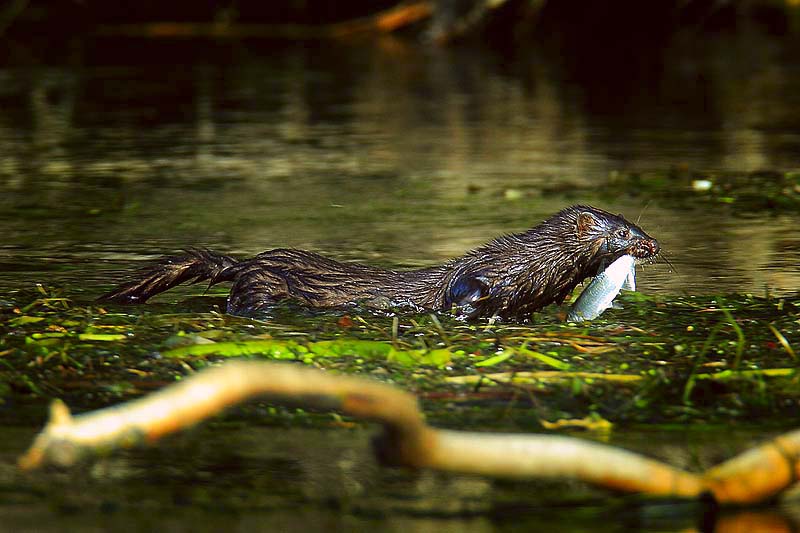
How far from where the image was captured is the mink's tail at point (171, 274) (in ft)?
26.9

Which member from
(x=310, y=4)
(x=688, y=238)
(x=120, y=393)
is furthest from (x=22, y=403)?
(x=310, y=4)

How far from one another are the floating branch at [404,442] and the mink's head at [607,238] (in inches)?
121

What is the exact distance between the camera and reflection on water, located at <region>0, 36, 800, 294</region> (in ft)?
34.9

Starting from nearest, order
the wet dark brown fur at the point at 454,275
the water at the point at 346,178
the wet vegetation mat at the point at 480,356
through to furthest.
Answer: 1. the water at the point at 346,178
2. the wet vegetation mat at the point at 480,356
3. the wet dark brown fur at the point at 454,275

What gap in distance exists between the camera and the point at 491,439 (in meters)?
4.67

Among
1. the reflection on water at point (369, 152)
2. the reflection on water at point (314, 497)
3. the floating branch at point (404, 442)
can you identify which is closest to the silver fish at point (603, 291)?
the reflection on water at point (369, 152)

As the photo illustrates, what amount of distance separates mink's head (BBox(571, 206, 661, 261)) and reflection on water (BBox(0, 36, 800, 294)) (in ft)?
2.40

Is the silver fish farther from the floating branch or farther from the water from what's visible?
the floating branch

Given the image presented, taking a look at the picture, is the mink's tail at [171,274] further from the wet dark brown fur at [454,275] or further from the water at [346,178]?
the water at [346,178]

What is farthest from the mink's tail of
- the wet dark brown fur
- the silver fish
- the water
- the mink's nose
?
the mink's nose

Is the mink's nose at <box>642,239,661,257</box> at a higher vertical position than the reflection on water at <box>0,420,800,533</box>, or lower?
higher

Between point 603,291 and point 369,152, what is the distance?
796 cm

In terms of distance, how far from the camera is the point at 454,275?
26.8 feet

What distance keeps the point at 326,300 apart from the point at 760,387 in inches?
92.8
